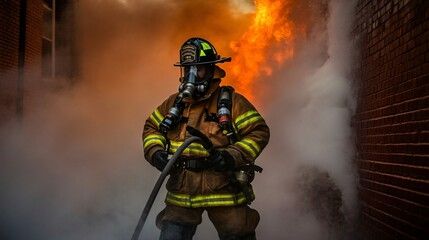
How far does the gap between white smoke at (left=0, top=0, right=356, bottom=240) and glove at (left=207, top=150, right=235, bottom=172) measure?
2008mm

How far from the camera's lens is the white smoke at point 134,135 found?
5.87m

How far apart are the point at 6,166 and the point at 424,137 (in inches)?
217

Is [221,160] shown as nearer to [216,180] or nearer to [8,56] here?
[216,180]

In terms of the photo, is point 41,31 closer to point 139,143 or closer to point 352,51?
point 139,143

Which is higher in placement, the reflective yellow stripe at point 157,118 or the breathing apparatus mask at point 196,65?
the breathing apparatus mask at point 196,65

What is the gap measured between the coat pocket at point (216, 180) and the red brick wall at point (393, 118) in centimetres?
135

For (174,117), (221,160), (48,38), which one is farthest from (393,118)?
(48,38)

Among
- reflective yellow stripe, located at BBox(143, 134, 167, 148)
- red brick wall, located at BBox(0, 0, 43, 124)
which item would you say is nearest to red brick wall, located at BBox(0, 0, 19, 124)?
red brick wall, located at BBox(0, 0, 43, 124)

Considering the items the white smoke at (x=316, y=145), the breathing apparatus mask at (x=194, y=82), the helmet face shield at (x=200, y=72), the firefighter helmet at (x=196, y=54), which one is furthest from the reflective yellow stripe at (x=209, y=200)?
the white smoke at (x=316, y=145)

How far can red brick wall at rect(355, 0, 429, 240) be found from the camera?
3643 millimetres

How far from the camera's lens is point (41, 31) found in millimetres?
9086

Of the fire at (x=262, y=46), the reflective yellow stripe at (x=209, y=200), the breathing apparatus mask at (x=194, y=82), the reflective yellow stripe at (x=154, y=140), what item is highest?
the fire at (x=262, y=46)

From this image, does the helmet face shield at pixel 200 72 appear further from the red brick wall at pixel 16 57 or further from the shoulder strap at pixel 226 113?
the red brick wall at pixel 16 57

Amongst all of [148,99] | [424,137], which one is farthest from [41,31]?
[424,137]
